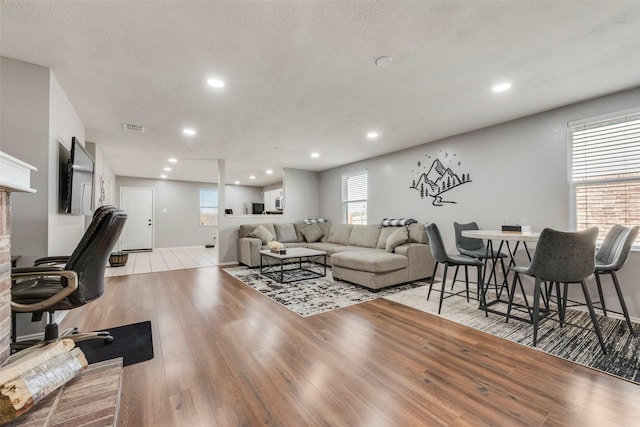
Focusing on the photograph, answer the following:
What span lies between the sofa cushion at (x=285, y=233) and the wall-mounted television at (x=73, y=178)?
3.75 m

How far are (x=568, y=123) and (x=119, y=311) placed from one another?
18.6 ft

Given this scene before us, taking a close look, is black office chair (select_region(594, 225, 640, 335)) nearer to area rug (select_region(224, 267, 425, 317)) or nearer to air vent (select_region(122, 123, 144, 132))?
area rug (select_region(224, 267, 425, 317))

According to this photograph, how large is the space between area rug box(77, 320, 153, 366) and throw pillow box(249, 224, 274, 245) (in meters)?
3.13

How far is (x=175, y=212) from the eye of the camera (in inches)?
352

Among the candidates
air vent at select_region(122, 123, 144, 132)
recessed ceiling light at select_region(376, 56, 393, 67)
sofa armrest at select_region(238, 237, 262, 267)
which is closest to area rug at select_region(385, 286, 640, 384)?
recessed ceiling light at select_region(376, 56, 393, 67)

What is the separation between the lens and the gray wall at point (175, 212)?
8.58m

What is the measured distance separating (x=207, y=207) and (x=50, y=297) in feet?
26.5

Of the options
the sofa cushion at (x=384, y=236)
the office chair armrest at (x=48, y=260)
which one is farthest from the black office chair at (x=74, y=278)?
the sofa cushion at (x=384, y=236)

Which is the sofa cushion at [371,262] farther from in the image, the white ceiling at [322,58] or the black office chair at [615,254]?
the black office chair at [615,254]

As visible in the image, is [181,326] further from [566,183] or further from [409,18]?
[566,183]

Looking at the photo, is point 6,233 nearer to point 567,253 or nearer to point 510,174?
point 567,253

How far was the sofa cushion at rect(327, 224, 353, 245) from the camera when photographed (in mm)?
5980

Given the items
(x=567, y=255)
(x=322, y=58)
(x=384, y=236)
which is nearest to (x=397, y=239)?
(x=384, y=236)

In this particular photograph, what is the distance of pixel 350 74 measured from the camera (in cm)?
246
